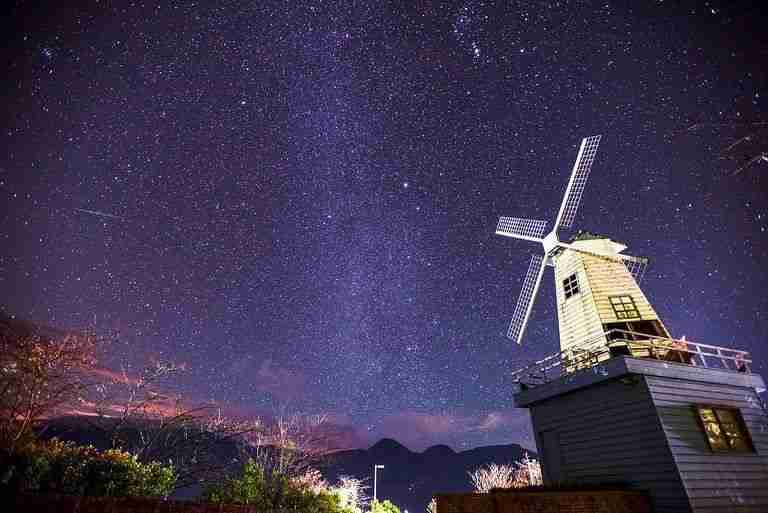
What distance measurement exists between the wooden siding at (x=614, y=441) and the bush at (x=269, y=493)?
41.0 ft

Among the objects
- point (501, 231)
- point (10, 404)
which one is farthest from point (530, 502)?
point (501, 231)

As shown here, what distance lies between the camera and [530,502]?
1080 cm

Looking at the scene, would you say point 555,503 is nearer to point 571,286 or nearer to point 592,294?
point 592,294

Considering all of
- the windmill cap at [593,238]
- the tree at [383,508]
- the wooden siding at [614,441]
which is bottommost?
the tree at [383,508]

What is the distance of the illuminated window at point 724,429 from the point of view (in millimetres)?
11719

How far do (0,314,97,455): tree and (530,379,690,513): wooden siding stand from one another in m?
16.3

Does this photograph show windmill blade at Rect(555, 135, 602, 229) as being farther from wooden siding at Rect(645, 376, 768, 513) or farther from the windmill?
wooden siding at Rect(645, 376, 768, 513)

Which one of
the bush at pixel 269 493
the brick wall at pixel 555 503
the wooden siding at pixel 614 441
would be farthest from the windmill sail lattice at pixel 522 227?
the bush at pixel 269 493

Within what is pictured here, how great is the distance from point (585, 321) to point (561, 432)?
4.73 meters

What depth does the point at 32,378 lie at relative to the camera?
11359 mm

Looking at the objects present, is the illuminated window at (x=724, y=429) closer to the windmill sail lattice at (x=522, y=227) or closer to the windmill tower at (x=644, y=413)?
the windmill tower at (x=644, y=413)

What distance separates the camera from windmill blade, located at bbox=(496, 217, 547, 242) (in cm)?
2442

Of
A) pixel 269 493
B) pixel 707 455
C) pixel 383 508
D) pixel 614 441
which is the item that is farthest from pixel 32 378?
pixel 383 508

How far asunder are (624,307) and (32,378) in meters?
20.8
